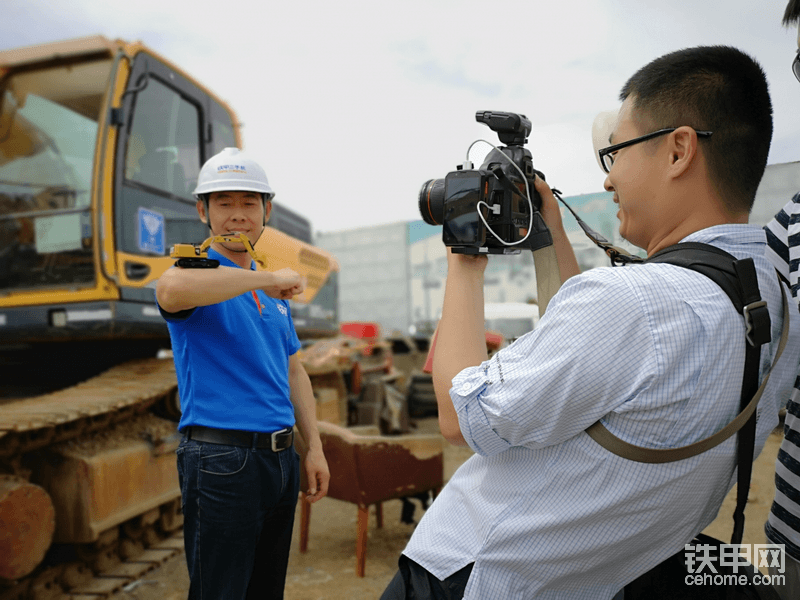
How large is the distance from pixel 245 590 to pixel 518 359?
1509 mm

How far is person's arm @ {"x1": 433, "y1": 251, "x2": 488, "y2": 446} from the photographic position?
1.16 meters

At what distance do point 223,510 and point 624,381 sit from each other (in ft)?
4.88

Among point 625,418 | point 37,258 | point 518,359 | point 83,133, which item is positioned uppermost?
point 83,133

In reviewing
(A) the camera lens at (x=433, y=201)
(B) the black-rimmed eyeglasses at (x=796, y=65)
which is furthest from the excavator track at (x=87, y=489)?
(B) the black-rimmed eyeglasses at (x=796, y=65)

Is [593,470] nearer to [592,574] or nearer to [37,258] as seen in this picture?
[592,574]

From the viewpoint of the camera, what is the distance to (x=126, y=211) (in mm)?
4770

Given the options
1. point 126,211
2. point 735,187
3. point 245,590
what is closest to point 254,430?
point 245,590

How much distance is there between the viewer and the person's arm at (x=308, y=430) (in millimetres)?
2357

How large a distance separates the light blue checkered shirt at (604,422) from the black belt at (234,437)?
1016mm

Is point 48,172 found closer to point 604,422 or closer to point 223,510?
point 223,510

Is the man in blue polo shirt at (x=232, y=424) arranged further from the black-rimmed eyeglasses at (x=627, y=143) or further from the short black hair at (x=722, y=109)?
the short black hair at (x=722, y=109)

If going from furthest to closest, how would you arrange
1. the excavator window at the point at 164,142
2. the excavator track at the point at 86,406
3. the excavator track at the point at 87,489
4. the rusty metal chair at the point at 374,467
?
the excavator window at the point at 164,142 → the rusty metal chair at the point at 374,467 → the excavator track at the point at 86,406 → the excavator track at the point at 87,489

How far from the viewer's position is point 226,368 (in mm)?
2027

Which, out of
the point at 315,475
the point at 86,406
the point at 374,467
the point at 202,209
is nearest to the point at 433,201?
the point at 202,209
